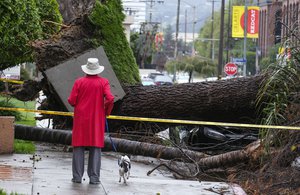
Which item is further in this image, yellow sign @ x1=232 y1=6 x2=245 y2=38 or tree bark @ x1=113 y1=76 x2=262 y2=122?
yellow sign @ x1=232 y1=6 x2=245 y2=38

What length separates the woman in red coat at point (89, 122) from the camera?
10.8 meters

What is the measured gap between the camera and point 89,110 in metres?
10.9

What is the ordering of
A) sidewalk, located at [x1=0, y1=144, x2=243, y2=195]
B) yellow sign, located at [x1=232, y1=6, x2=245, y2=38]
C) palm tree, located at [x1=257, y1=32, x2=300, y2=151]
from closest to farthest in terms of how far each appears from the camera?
sidewalk, located at [x1=0, y1=144, x2=243, y2=195] < palm tree, located at [x1=257, y1=32, x2=300, y2=151] < yellow sign, located at [x1=232, y1=6, x2=245, y2=38]

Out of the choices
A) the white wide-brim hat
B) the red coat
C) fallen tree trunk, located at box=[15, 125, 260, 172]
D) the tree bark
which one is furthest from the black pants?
the tree bark

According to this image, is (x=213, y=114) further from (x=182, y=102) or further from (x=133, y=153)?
(x=133, y=153)

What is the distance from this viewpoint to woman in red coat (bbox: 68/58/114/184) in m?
10.8

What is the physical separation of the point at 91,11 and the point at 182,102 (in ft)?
9.52

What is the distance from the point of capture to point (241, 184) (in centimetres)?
1145

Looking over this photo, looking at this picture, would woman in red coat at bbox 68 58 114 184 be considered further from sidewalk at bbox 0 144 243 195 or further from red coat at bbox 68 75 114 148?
sidewalk at bbox 0 144 243 195

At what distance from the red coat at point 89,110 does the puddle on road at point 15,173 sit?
84 cm

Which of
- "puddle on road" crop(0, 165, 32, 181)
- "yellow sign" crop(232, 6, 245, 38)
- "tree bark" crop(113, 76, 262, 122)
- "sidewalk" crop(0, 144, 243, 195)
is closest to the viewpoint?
"sidewalk" crop(0, 144, 243, 195)

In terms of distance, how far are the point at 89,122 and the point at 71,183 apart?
2.83ft

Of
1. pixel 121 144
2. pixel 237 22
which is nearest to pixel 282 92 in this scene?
pixel 121 144

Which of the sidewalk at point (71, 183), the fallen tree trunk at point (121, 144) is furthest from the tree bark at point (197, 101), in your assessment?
the sidewalk at point (71, 183)
